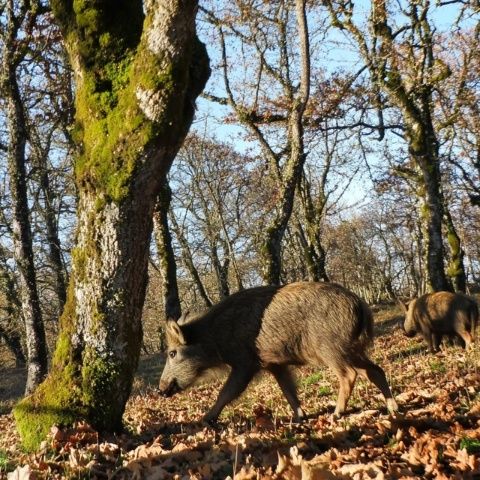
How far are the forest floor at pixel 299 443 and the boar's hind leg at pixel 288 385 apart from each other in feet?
0.54

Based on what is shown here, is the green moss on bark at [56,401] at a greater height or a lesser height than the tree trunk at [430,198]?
lesser

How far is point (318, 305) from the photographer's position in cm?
701

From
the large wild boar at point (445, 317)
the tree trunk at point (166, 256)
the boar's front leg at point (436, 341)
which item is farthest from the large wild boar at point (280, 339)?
the tree trunk at point (166, 256)

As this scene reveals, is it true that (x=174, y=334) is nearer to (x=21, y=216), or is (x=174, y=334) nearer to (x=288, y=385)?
(x=288, y=385)

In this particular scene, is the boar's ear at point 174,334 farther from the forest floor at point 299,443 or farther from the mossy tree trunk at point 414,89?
the mossy tree trunk at point 414,89

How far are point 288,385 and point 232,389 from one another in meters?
0.77

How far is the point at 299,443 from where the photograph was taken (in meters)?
4.94

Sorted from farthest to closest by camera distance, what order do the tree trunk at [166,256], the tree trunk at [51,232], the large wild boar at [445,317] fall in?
the tree trunk at [51,232], the tree trunk at [166,256], the large wild boar at [445,317]

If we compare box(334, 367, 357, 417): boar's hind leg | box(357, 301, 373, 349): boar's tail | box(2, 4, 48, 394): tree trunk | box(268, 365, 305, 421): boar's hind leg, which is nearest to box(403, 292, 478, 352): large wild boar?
box(357, 301, 373, 349): boar's tail

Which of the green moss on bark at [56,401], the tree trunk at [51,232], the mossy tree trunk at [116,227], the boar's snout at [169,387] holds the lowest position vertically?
the boar's snout at [169,387]

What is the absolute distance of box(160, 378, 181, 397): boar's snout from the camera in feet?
25.9

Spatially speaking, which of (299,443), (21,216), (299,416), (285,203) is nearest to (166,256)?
(285,203)

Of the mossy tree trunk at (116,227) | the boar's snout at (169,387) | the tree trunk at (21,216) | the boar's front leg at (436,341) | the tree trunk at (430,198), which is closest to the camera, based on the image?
the mossy tree trunk at (116,227)

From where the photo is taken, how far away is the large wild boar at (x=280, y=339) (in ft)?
22.4
